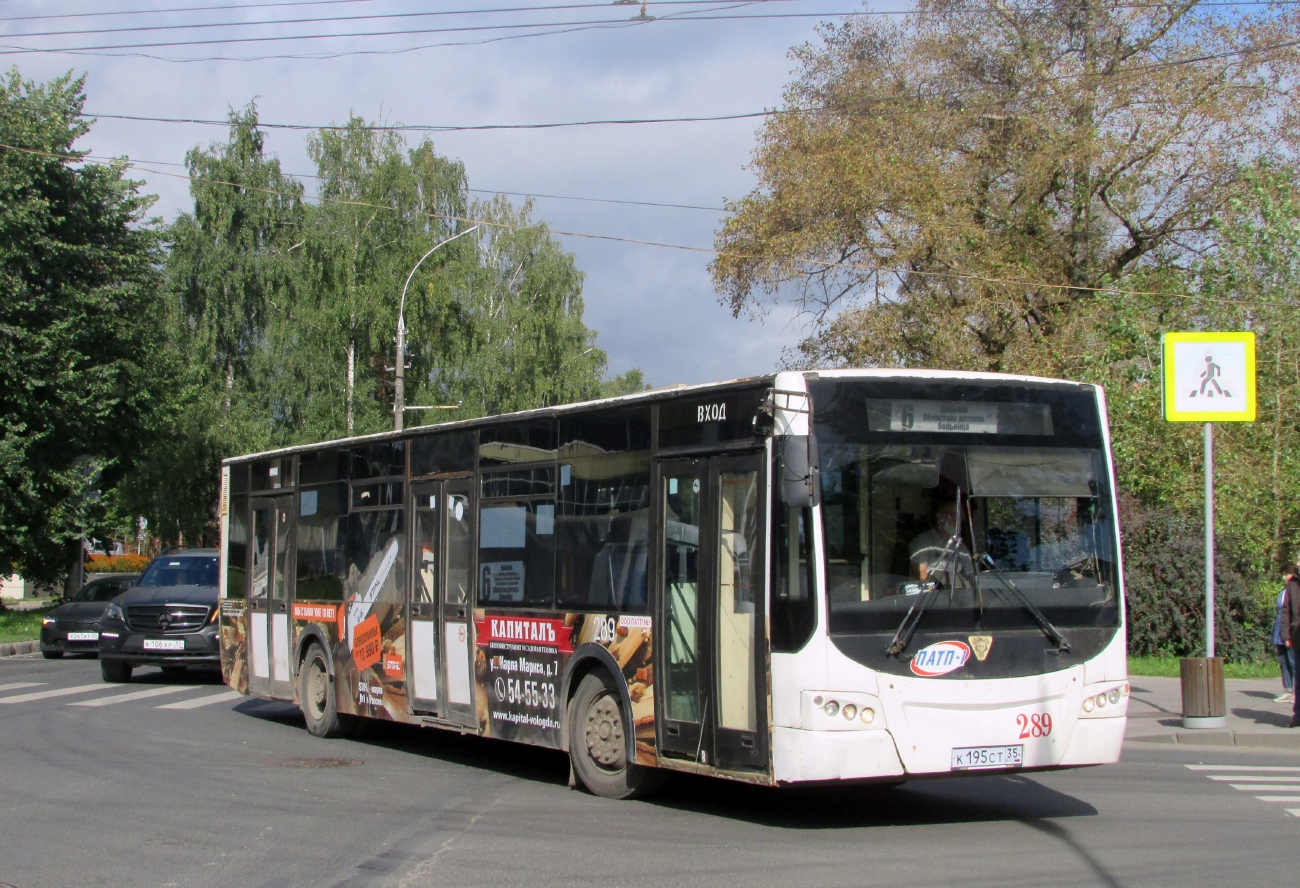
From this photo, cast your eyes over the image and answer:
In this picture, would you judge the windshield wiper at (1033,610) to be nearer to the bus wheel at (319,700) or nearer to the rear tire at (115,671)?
the bus wheel at (319,700)

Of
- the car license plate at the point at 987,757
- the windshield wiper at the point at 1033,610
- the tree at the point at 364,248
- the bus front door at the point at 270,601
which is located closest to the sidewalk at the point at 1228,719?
the windshield wiper at the point at 1033,610

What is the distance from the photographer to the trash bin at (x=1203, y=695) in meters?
13.4

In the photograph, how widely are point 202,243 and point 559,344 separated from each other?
547 inches

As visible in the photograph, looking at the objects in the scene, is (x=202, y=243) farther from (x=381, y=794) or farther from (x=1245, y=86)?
(x=381, y=794)

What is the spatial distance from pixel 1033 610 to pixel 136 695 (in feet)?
46.0

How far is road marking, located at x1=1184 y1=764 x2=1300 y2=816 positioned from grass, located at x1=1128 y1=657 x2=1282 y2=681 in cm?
755

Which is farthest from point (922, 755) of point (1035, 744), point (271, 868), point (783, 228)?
point (783, 228)

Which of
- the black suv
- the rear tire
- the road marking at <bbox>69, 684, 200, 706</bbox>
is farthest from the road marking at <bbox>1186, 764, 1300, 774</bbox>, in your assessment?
the rear tire

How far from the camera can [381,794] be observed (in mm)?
10375

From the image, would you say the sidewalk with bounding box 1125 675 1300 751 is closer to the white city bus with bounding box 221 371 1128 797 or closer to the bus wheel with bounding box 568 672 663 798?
the white city bus with bounding box 221 371 1128 797

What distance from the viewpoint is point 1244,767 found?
11781 mm

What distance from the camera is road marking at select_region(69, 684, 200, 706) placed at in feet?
57.6

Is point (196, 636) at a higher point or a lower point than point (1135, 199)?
lower

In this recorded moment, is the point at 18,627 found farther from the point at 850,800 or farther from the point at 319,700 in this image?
the point at 850,800
